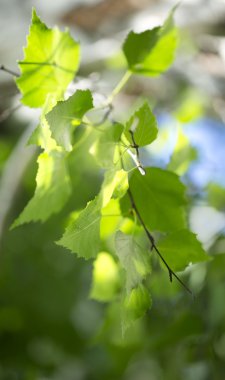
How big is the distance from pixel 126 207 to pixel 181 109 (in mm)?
1241

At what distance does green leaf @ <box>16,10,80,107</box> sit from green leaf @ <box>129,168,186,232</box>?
5.4 inches

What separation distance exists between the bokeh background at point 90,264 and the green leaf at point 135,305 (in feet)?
0.81

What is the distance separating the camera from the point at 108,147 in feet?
1.93

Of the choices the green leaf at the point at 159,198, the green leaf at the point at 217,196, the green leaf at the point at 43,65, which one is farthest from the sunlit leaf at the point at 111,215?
the green leaf at the point at 217,196

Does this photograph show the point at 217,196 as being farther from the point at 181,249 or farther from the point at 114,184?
the point at 114,184

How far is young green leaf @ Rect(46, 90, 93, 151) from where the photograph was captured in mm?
537

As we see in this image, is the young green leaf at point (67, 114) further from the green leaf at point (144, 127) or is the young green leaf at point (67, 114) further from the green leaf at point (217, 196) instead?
the green leaf at point (217, 196)

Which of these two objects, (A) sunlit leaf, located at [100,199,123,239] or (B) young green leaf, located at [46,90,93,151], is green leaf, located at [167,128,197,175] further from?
(B) young green leaf, located at [46,90,93,151]

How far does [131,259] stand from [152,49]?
1.04ft

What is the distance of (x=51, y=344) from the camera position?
2.04 metres

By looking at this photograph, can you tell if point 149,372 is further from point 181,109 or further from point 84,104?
point 84,104

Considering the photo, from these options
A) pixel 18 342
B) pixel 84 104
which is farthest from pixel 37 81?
pixel 18 342

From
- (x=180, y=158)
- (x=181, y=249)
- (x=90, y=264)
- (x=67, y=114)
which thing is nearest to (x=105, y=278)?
(x=180, y=158)

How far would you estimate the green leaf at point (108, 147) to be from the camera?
57cm
